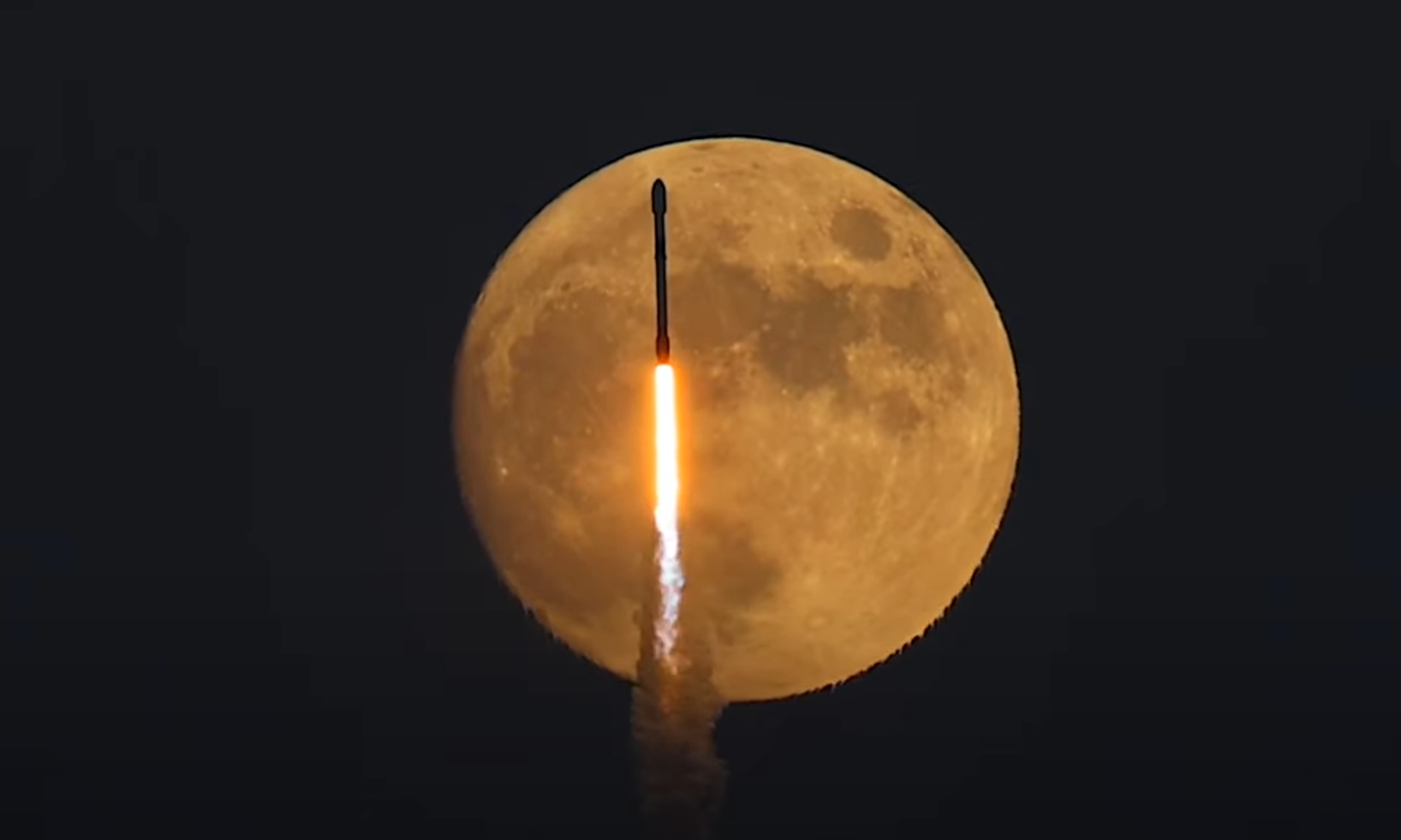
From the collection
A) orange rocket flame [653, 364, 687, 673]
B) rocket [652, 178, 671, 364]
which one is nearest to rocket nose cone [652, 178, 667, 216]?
rocket [652, 178, 671, 364]

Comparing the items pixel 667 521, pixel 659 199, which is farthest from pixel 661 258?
pixel 667 521

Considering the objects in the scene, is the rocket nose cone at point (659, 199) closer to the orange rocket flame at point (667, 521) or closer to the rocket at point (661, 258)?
the rocket at point (661, 258)

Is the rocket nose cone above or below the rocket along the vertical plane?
above

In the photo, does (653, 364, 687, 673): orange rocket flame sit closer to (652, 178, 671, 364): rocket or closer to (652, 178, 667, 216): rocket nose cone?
(652, 178, 671, 364): rocket

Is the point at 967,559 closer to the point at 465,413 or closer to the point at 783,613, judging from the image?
the point at 783,613

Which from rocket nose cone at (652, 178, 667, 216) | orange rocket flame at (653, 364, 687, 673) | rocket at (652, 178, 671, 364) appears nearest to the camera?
orange rocket flame at (653, 364, 687, 673)

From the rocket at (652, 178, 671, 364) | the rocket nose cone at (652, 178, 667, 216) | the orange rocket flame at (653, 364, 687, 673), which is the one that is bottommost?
the orange rocket flame at (653, 364, 687, 673)

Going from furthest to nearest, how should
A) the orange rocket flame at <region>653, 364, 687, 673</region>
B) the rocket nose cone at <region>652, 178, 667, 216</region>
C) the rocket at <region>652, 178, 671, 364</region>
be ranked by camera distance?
the rocket nose cone at <region>652, 178, 667, 216</region>, the rocket at <region>652, 178, 671, 364</region>, the orange rocket flame at <region>653, 364, 687, 673</region>
